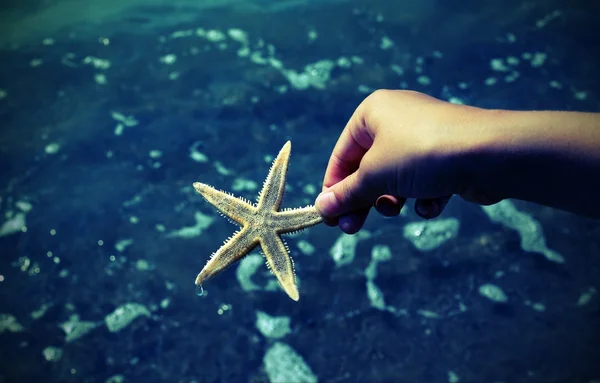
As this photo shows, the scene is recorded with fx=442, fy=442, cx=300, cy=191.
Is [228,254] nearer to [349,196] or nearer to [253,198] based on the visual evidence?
[349,196]

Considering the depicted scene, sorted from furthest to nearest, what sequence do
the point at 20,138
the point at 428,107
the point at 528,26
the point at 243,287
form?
the point at 528,26, the point at 20,138, the point at 243,287, the point at 428,107

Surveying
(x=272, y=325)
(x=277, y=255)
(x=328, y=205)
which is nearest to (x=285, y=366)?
(x=272, y=325)

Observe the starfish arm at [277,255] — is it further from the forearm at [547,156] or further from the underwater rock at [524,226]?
the underwater rock at [524,226]

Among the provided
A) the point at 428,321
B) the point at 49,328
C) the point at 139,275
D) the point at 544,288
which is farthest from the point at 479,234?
the point at 49,328

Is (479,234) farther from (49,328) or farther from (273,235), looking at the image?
(49,328)

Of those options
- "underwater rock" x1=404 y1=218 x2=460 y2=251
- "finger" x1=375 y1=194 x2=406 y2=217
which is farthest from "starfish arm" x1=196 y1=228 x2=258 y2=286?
"underwater rock" x1=404 y1=218 x2=460 y2=251

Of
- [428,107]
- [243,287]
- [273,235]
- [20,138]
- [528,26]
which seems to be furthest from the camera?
[528,26]
